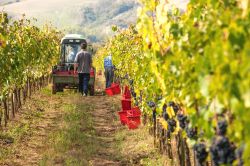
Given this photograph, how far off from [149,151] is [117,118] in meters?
4.59

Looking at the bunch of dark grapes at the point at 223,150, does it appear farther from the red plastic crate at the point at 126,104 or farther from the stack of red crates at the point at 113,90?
the stack of red crates at the point at 113,90

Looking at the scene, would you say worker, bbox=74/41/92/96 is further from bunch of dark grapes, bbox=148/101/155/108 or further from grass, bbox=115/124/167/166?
bunch of dark grapes, bbox=148/101/155/108

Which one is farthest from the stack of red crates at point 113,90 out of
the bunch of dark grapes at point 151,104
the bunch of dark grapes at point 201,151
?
the bunch of dark grapes at point 201,151

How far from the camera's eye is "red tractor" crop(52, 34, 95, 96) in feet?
62.7

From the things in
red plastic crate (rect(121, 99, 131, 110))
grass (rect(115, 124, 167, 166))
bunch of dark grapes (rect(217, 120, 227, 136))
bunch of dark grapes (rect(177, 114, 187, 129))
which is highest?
bunch of dark grapes (rect(217, 120, 227, 136))

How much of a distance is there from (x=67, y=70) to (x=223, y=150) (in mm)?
17095

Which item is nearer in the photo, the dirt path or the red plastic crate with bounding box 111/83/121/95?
the dirt path

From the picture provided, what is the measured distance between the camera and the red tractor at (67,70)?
19.1 m

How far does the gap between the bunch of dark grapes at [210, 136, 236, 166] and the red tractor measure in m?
15.3

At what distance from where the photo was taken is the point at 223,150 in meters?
3.69

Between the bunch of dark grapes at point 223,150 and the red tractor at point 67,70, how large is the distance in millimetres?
15329

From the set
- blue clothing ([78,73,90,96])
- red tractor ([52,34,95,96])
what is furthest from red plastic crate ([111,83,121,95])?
blue clothing ([78,73,90,96])

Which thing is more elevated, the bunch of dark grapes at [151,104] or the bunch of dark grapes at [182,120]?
the bunch of dark grapes at [182,120]

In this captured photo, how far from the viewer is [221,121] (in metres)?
3.68
